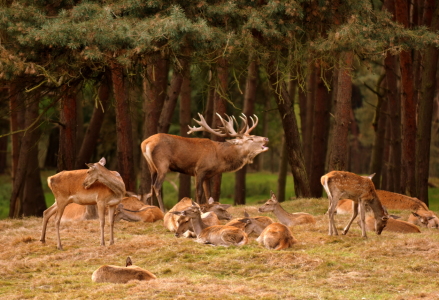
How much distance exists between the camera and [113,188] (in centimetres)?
973

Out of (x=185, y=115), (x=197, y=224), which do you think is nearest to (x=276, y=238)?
(x=197, y=224)

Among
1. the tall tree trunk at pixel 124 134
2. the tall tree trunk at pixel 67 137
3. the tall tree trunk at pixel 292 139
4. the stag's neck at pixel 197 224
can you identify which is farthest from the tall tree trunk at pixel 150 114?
A: the stag's neck at pixel 197 224

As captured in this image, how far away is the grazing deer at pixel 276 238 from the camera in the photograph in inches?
370

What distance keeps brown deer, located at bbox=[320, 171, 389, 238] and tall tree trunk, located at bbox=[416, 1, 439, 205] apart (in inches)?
247

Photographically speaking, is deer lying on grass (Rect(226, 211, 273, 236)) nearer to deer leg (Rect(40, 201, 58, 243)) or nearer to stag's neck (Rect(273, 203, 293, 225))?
stag's neck (Rect(273, 203, 293, 225))

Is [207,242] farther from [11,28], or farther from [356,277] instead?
[11,28]

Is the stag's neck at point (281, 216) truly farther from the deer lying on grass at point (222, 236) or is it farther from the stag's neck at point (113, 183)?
the stag's neck at point (113, 183)

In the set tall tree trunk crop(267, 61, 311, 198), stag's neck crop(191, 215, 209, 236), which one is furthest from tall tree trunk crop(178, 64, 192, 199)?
stag's neck crop(191, 215, 209, 236)

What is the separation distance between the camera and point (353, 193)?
10.2 metres

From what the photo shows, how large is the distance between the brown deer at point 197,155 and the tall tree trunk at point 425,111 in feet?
15.1

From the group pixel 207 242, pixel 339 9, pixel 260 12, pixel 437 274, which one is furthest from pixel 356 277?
pixel 339 9

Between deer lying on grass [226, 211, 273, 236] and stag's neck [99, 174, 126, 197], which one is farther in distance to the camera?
deer lying on grass [226, 211, 273, 236]

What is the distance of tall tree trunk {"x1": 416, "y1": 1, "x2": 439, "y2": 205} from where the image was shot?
1595 centimetres

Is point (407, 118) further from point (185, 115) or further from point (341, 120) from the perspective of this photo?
point (185, 115)
